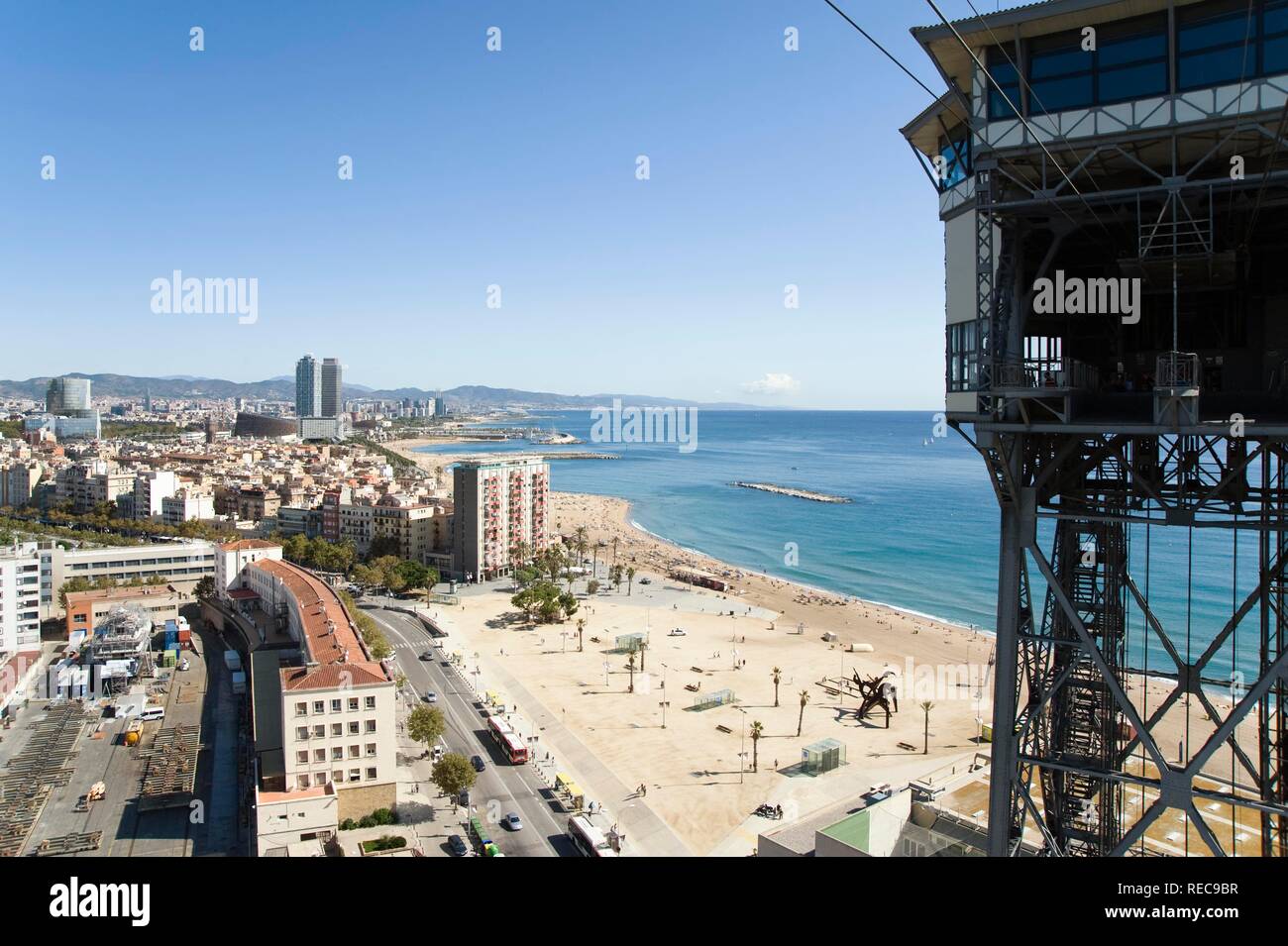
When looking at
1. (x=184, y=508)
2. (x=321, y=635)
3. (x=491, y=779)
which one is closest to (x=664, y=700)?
(x=491, y=779)

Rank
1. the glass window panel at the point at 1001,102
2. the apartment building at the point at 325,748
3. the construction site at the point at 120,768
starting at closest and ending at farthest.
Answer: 1. the glass window panel at the point at 1001,102
2. the apartment building at the point at 325,748
3. the construction site at the point at 120,768

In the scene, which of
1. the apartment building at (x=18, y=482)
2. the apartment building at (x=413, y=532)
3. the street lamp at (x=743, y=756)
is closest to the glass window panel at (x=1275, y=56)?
the street lamp at (x=743, y=756)

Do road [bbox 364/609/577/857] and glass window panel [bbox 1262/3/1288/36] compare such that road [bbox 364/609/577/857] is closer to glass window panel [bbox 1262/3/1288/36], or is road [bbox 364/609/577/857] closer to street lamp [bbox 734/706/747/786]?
street lamp [bbox 734/706/747/786]

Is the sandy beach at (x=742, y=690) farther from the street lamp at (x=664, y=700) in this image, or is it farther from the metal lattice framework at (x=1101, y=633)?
the metal lattice framework at (x=1101, y=633)

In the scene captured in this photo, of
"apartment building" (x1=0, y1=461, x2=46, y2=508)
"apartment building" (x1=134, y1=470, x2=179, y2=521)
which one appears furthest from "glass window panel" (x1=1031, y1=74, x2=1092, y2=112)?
"apartment building" (x1=0, y1=461, x2=46, y2=508)

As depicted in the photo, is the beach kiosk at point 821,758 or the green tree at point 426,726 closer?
the green tree at point 426,726

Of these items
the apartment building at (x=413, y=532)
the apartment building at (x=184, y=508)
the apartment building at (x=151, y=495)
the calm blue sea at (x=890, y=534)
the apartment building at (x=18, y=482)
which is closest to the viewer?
the calm blue sea at (x=890, y=534)

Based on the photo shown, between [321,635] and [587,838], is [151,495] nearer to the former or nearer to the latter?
[321,635]
